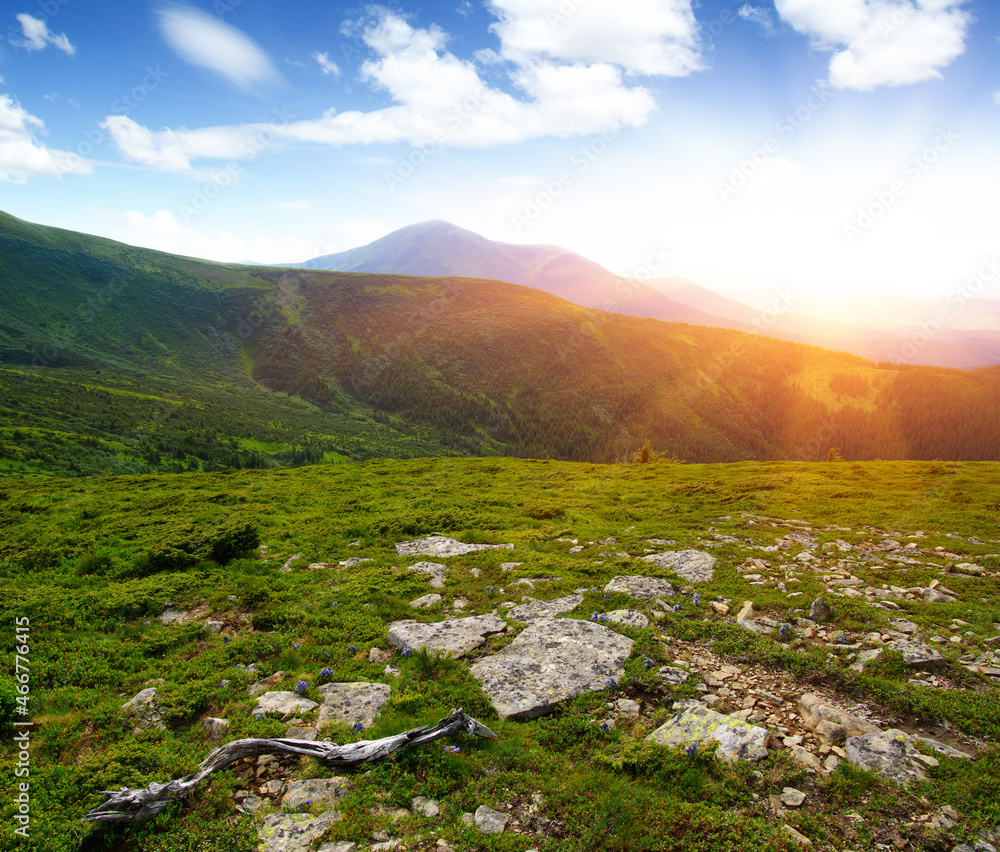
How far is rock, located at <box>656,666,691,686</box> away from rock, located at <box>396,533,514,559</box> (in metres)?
8.99

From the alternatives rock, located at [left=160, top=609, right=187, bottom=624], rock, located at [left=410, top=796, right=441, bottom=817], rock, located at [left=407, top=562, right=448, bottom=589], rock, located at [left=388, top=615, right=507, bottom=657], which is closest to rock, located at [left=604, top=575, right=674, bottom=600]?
rock, located at [left=388, top=615, right=507, bottom=657]

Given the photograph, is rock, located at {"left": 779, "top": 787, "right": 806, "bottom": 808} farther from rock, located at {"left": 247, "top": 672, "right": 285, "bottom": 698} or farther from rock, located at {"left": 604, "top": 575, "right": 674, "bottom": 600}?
rock, located at {"left": 247, "top": 672, "right": 285, "bottom": 698}

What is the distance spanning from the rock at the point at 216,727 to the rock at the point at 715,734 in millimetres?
7047

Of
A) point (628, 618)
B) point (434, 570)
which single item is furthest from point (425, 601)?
point (628, 618)

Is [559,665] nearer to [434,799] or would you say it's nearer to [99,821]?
[434,799]

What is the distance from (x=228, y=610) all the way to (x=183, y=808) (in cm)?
720


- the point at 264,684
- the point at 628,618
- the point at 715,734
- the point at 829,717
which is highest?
the point at 829,717

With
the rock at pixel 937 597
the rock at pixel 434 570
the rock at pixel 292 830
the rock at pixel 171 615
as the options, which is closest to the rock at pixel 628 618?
the rock at pixel 434 570

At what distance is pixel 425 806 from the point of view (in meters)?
5.88

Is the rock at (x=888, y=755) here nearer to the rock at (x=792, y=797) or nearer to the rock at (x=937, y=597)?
the rock at (x=792, y=797)

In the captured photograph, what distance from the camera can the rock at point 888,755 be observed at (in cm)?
605

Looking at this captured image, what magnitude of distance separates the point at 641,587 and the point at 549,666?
512 cm

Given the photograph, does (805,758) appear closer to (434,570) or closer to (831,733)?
(831,733)

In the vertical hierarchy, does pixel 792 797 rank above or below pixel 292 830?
above
